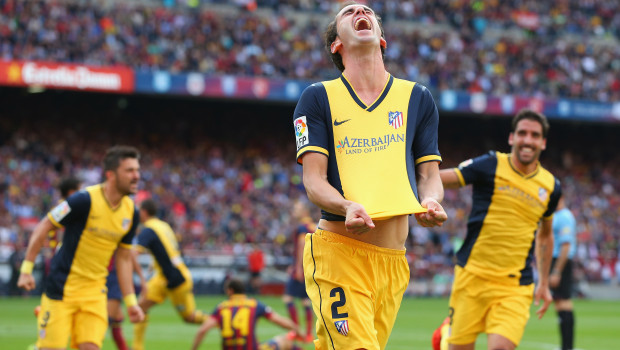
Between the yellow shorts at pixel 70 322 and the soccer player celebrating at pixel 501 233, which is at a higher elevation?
the soccer player celebrating at pixel 501 233

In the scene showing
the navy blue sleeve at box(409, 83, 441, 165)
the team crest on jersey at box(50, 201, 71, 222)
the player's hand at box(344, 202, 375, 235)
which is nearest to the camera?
the player's hand at box(344, 202, 375, 235)

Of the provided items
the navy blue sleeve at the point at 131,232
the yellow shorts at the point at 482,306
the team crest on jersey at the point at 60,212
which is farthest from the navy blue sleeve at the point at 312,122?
the navy blue sleeve at the point at 131,232

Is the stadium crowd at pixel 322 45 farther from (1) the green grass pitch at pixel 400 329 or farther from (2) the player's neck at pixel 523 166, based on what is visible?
(2) the player's neck at pixel 523 166

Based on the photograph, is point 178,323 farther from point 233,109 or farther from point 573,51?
point 573,51

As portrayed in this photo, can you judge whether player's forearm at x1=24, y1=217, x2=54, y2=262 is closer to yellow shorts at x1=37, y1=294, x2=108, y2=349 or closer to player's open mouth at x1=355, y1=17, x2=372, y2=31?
yellow shorts at x1=37, y1=294, x2=108, y2=349

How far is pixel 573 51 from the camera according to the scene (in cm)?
4094

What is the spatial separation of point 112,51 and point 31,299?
32.3 ft

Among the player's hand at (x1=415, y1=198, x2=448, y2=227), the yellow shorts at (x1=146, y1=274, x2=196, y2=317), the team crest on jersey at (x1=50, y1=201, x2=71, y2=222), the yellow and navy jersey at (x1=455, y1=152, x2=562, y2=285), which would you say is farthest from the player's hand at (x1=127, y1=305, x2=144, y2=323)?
the yellow shorts at (x1=146, y1=274, x2=196, y2=317)

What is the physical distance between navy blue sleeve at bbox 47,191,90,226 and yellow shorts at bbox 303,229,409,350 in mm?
3737

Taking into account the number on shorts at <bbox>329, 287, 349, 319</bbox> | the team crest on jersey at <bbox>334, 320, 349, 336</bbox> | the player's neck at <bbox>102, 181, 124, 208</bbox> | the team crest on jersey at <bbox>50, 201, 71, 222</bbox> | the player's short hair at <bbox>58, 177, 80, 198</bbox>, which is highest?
the player's short hair at <bbox>58, 177, 80, 198</bbox>

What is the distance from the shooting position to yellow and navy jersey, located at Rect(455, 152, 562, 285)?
7.71 m

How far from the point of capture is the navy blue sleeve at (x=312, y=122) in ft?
15.6

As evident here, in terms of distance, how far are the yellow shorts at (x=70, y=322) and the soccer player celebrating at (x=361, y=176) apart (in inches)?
146

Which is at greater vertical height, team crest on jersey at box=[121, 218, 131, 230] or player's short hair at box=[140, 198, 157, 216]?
player's short hair at box=[140, 198, 157, 216]
